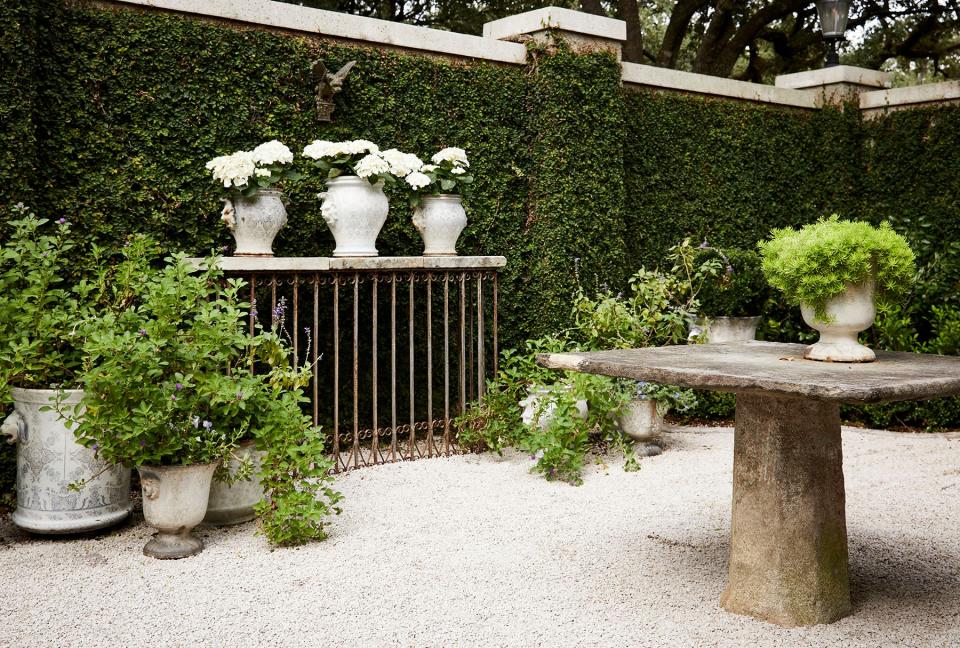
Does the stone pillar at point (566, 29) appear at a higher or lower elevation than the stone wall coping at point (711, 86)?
higher

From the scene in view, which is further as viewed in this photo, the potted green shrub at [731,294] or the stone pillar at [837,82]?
the stone pillar at [837,82]

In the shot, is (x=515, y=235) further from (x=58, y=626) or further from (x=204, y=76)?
(x=58, y=626)

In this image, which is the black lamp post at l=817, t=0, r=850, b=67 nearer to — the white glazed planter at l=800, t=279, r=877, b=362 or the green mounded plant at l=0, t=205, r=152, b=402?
the white glazed planter at l=800, t=279, r=877, b=362

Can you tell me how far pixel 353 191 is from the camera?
503cm

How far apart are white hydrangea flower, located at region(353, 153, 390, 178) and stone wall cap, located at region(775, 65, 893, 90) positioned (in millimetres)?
5116

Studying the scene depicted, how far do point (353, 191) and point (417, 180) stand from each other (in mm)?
431

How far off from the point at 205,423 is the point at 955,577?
3.10m

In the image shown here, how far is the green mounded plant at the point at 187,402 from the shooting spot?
355 cm

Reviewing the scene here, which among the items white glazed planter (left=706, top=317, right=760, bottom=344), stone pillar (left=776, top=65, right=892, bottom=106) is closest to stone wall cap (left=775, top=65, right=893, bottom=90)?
stone pillar (left=776, top=65, right=892, bottom=106)

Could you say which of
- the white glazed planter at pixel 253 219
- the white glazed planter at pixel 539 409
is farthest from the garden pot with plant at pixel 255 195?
the white glazed planter at pixel 539 409

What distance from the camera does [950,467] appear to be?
16.9 ft

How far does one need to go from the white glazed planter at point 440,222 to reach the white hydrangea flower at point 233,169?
1.24m

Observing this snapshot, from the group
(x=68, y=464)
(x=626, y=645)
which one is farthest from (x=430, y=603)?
(x=68, y=464)

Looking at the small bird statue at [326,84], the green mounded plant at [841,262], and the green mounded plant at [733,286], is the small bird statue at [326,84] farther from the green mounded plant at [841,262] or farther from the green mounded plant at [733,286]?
the green mounded plant at [841,262]
